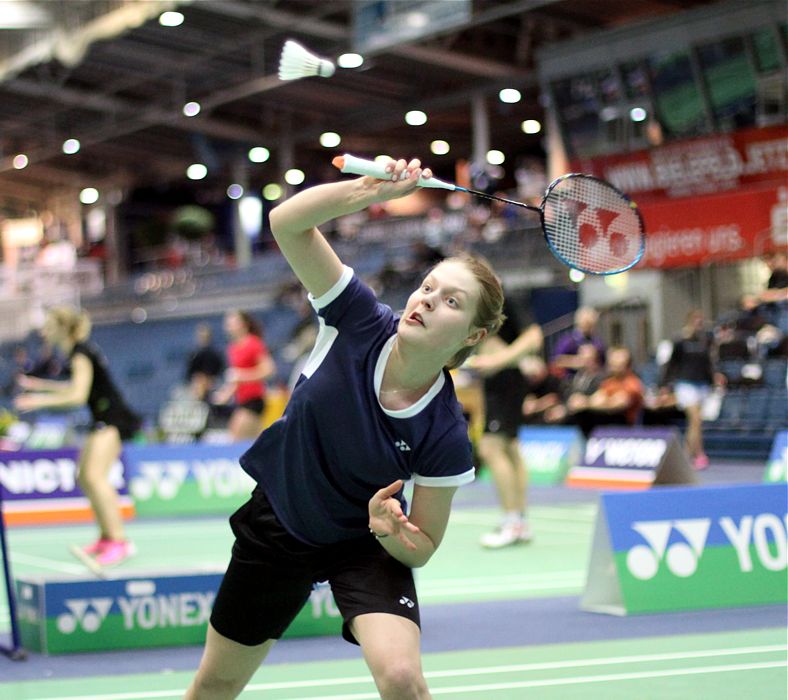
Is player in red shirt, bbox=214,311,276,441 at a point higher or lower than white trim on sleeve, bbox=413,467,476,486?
lower

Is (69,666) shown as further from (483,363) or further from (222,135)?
(222,135)

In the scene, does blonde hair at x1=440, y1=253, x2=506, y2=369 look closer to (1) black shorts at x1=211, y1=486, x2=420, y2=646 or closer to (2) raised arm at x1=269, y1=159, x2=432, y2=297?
(2) raised arm at x1=269, y1=159, x2=432, y2=297

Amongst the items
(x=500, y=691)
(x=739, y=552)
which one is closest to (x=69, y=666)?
(x=500, y=691)

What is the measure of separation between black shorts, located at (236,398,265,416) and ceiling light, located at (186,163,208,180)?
84.6ft

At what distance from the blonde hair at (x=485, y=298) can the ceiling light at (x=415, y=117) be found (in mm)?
27687

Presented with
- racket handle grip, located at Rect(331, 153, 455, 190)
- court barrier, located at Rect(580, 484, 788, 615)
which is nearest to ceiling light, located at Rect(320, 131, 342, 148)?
court barrier, located at Rect(580, 484, 788, 615)

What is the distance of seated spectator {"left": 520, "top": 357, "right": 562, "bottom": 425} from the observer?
17.5 m

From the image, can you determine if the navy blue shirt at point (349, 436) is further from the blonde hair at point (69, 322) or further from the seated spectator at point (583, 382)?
the seated spectator at point (583, 382)

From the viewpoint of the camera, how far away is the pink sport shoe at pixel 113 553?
8727 mm

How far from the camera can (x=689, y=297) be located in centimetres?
2344

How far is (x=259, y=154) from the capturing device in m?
35.8

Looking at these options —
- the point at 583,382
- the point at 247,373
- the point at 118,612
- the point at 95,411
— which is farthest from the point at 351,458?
the point at 583,382

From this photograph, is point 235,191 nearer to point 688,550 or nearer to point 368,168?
point 688,550

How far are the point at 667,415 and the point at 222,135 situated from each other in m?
19.9
